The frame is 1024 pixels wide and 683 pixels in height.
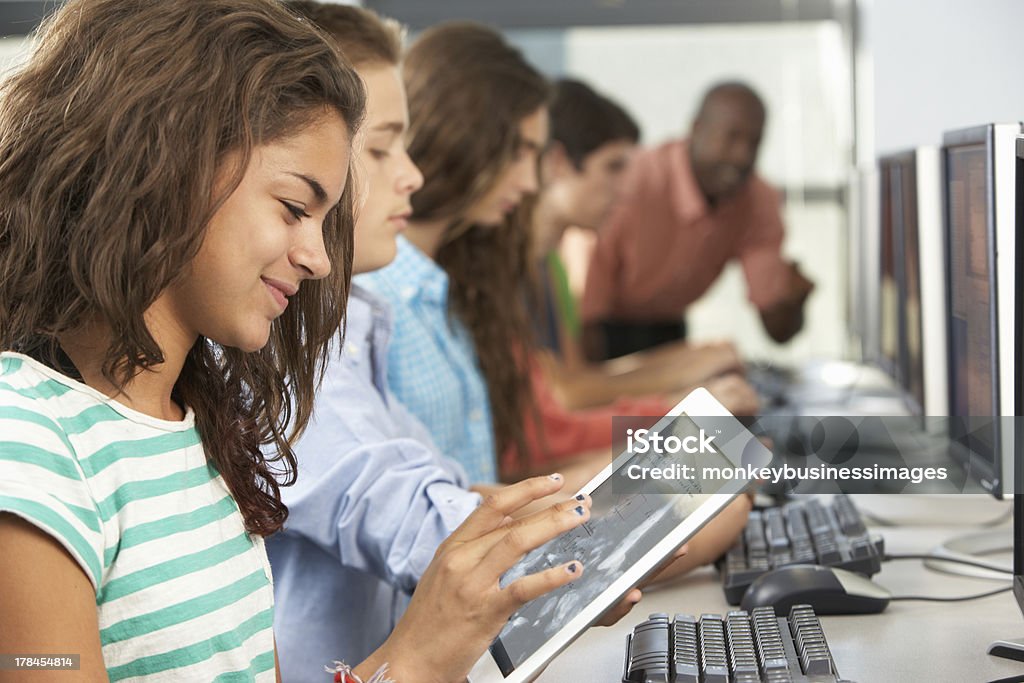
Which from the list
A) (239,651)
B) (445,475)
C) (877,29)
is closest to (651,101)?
(877,29)

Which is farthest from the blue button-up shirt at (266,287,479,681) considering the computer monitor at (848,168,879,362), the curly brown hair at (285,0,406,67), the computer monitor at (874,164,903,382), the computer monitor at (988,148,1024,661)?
the computer monitor at (848,168,879,362)

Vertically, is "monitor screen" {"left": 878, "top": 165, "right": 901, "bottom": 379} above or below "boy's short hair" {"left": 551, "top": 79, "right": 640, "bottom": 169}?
below

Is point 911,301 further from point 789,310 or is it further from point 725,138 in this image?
point 725,138

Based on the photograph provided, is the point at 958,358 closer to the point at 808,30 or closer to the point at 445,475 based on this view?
the point at 445,475

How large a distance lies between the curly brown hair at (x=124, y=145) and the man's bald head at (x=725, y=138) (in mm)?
3120

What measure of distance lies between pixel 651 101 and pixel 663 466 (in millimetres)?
3976

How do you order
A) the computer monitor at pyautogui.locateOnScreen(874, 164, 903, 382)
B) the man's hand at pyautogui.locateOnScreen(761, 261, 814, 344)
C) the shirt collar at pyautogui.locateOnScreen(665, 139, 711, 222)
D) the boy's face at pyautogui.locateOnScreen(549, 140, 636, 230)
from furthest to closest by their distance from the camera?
the shirt collar at pyautogui.locateOnScreen(665, 139, 711, 222) < the man's hand at pyautogui.locateOnScreen(761, 261, 814, 344) < the boy's face at pyautogui.locateOnScreen(549, 140, 636, 230) < the computer monitor at pyautogui.locateOnScreen(874, 164, 903, 382)

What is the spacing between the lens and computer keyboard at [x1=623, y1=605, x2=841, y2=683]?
3.04 feet

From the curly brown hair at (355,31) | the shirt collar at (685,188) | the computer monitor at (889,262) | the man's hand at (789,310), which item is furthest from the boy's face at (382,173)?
the shirt collar at (685,188)

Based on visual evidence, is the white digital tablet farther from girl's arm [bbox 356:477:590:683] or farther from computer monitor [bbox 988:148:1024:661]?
computer monitor [bbox 988:148:1024:661]

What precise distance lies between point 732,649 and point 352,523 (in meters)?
0.36

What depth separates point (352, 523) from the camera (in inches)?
45.2

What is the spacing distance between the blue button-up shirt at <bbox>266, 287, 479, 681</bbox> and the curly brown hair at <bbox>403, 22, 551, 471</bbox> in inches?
19.7

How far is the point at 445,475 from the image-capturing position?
3.89 ft
